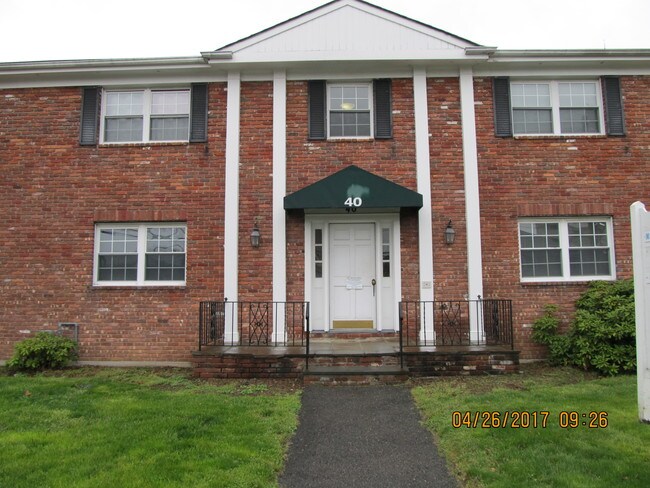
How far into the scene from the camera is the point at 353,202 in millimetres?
8141

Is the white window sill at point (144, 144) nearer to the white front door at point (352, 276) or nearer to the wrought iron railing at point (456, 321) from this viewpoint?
the white front door at point (352, 276)

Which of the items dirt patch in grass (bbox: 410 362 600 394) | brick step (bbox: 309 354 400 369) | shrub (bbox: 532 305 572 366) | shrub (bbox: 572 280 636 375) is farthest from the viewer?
shrub (bbox: 532 305 572 366)

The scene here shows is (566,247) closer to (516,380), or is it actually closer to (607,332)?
(607,332)

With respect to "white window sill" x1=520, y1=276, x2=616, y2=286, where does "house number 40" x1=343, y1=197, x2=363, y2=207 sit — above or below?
above

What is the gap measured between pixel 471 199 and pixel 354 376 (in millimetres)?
4144

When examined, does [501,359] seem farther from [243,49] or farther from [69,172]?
[69,172]

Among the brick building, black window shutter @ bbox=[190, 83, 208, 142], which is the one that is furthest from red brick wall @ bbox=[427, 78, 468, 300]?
black window shutter @ bbox=[190, 83, 208, 142]

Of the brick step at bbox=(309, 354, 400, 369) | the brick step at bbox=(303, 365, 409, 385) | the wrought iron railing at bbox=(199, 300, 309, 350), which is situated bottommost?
the brick step at bbox=(303, 365, 409, 385)

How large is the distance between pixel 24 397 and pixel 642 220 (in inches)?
305

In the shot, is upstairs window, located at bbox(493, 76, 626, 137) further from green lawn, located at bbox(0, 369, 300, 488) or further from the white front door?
green lawn, located at bbox(0, 369, 300, 488)

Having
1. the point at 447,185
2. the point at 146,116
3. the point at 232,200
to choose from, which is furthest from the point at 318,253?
the point at 146,116

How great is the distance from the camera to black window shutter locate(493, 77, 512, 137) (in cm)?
902

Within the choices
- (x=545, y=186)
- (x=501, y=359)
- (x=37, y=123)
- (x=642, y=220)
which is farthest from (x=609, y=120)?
(x=37, y=123)

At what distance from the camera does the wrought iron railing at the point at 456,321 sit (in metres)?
8.42
